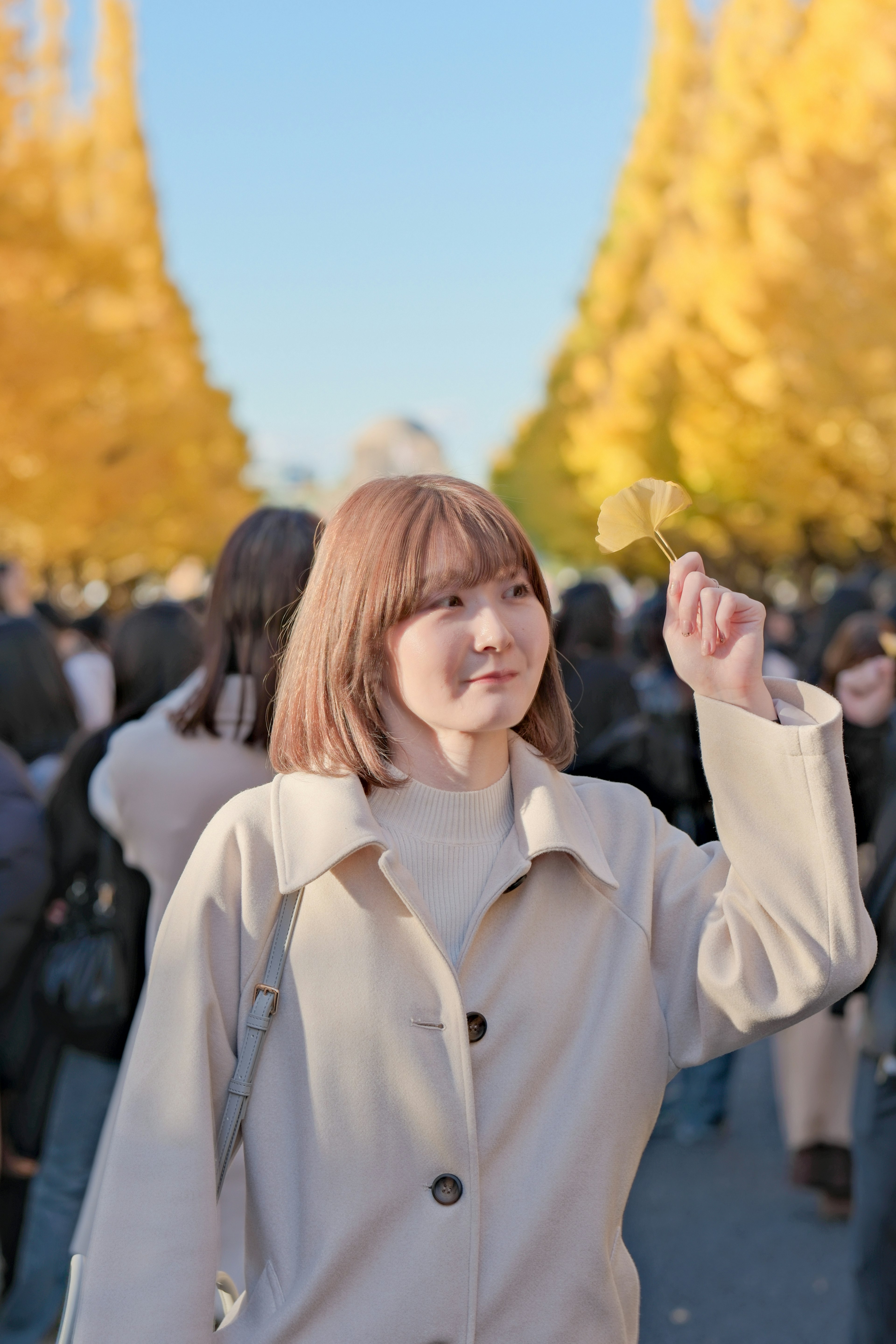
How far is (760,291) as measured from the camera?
22188 mm

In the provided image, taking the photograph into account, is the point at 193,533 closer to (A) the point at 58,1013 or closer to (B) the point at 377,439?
(A) the point at 58,1013

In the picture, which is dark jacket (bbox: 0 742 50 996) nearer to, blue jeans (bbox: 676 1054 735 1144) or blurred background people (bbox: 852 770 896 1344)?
blurred background people (bbox: 852 770 896 1344)

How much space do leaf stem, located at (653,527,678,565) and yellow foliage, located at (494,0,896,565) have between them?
13767 millimetres

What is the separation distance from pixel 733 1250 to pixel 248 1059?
3.13 m

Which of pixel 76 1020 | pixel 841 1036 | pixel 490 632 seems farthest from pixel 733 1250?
pixel 490 632

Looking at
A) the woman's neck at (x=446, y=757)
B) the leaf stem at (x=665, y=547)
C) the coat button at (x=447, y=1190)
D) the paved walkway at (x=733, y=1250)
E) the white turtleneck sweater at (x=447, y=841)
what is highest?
the leaf stem at (x=665, y=547)

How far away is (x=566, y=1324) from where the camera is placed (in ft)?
5.16

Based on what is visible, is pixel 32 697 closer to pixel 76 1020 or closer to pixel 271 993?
pixel 76 1020

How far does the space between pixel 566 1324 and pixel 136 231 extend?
4185 cm

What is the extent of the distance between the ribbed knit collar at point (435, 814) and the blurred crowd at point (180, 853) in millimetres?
776

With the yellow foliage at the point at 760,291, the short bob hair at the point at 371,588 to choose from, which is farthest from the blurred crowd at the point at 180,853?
the yellow foliage at the point at 760,291

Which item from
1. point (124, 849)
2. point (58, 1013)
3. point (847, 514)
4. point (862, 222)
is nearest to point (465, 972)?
point (124, 849)

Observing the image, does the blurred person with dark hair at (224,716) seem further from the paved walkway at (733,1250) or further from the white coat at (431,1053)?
the paved walkway at (733,1250)

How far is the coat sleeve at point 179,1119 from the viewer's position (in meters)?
1.50
